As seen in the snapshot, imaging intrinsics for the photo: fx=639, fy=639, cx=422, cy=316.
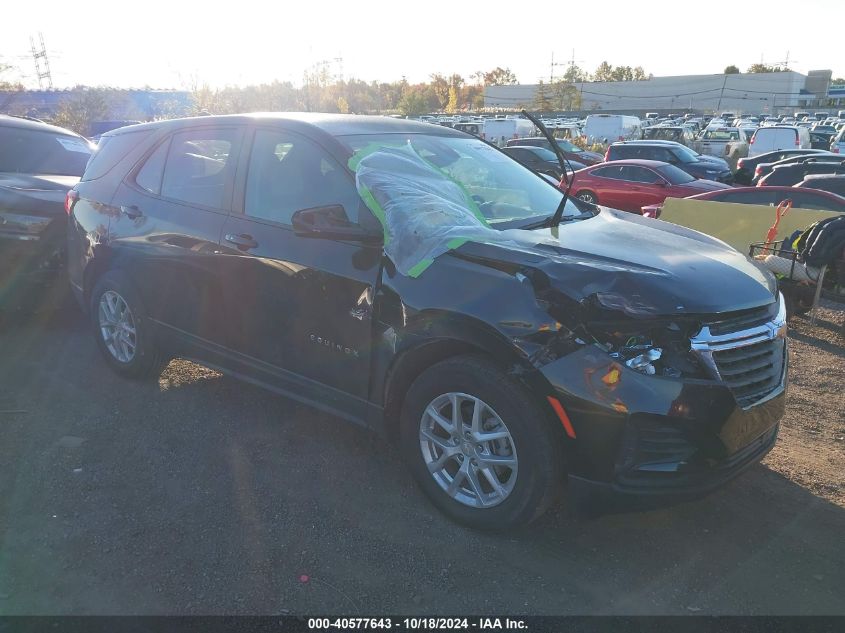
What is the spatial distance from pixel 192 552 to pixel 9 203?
439cm

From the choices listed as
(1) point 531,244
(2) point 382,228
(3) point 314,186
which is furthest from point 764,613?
(3) point 314,186

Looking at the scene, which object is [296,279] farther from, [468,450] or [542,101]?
[542,101]

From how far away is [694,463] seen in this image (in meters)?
2.59

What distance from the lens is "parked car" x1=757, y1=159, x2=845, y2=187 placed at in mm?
15375

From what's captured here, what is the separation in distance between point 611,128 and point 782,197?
30.9m

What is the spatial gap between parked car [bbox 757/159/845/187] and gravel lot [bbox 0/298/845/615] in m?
13.1

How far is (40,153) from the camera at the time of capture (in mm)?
6703

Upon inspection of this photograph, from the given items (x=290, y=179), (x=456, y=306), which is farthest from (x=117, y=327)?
(x=456, y=306)


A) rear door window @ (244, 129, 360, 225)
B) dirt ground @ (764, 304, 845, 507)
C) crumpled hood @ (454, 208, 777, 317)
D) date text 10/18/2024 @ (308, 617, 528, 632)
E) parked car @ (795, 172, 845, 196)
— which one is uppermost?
rear door window @ (244, 129, 360, 225)

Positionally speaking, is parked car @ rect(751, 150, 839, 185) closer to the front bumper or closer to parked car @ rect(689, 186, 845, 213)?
parked car @ rect(689, 186, 845, 213)

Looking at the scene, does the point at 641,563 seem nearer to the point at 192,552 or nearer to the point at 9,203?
the point at 192,552

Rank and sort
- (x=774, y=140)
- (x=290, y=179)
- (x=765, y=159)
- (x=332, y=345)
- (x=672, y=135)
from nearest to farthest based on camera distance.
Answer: (x=332, y=345) → (x=290, y=179) → (x=765, y=159) → (x=774, y=140) → (x=672, y=135)

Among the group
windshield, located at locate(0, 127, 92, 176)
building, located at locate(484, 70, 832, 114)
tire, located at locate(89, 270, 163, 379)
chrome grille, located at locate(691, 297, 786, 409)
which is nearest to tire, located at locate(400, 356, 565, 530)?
chrome grille, located at locate(691, 297, 786, 409)

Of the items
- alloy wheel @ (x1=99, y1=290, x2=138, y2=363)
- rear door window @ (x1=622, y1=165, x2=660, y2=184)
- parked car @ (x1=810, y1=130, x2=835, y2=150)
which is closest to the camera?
alloy wheel @ (x1=99, y1=290, x2=138, y2=363)
